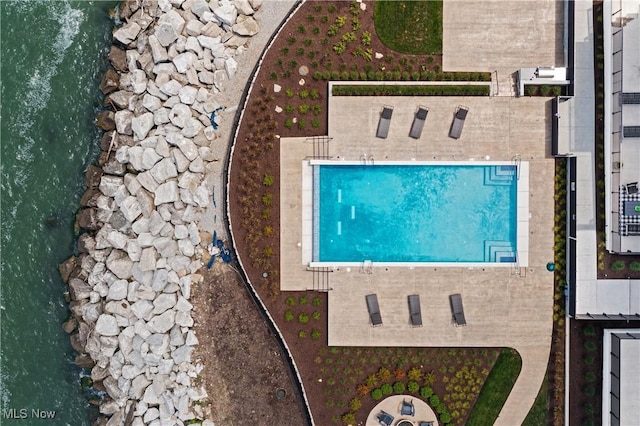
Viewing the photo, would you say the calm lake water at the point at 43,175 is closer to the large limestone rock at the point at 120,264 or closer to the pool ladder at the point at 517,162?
the large limestone rock at the point at 120,264

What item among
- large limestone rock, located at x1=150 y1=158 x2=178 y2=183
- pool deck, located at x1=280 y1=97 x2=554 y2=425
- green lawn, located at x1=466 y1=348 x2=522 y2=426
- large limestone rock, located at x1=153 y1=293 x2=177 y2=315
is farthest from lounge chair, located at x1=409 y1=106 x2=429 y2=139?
large limestone rock, located at x1=153 y1=293 x2=177 y2=315

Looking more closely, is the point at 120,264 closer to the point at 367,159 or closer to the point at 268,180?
the point at 268,180

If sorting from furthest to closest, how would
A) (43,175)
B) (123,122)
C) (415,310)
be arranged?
(43,175) < (123,122) < (415,310)

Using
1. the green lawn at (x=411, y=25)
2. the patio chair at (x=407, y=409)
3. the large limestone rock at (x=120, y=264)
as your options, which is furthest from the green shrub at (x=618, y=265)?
the large limestone rock at (x=120, y=264)

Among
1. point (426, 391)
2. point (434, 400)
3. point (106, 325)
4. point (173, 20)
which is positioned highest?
point (173, 20)

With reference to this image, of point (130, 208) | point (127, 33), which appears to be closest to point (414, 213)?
point (130, 208)

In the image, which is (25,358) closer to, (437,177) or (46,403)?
(46,403)

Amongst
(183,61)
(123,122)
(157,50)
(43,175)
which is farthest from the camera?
(43,175)

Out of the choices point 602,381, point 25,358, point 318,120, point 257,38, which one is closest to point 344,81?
point 318,120
